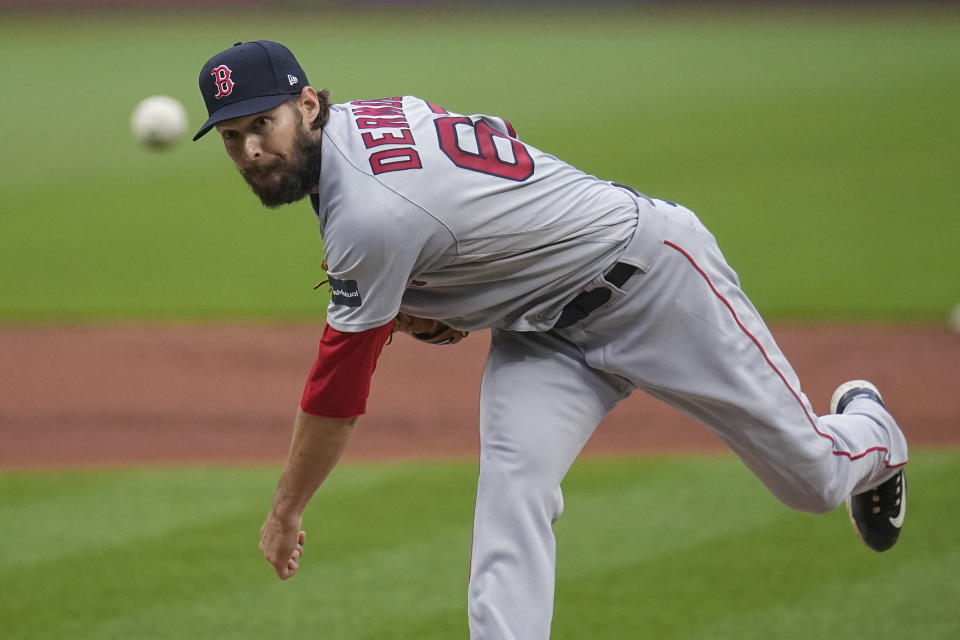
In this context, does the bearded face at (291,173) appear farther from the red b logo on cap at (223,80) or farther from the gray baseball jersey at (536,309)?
the red b logo on cap at (223,80)

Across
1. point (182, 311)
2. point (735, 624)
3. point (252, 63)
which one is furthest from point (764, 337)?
point (182, 311)

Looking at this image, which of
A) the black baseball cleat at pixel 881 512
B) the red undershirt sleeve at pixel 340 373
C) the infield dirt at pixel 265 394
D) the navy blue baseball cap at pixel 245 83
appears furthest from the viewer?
the infield dirt at pixel 265 394

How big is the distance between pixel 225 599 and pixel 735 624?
6.16ft

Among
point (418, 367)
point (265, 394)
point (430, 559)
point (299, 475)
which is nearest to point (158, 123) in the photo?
point (265, 394)

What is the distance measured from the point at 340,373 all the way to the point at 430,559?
6.38 feet

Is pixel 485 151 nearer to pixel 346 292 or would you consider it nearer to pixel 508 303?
pixel 508 303

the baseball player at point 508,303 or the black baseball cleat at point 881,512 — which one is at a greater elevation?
the baseball player at point 508,303

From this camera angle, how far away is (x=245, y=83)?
319cm

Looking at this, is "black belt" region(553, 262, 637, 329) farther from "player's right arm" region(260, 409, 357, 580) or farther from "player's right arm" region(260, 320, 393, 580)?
"player's right arm" region(260, 409, 357, 580)

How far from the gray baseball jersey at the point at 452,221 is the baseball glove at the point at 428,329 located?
0.16 metres

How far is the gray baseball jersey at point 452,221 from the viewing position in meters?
3.18

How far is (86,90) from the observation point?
19.9 m

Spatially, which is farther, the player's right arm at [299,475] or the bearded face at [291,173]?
the player's right arm at [299,475]

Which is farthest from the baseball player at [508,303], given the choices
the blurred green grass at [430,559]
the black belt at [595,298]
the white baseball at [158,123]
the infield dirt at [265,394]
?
the white baseball at [158,123]
